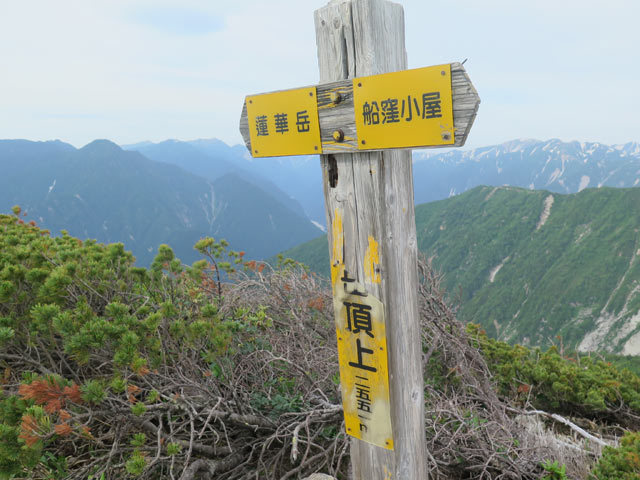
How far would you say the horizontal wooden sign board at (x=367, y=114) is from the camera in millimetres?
1420

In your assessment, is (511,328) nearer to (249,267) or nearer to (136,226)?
(249,267)

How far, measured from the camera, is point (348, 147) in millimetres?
1788

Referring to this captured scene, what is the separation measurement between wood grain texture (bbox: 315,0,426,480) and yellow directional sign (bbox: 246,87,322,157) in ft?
0.43

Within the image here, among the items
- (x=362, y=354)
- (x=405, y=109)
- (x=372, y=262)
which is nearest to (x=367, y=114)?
(x=405, y=109)

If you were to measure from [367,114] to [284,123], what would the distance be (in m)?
0.46

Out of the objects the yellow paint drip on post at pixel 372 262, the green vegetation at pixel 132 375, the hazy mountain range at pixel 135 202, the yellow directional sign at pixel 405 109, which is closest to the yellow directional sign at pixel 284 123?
the yellow directional sign at pixel 405 109

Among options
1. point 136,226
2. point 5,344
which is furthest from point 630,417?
point 136,226

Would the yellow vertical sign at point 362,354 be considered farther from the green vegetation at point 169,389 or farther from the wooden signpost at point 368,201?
the green vegetation at point 169,389

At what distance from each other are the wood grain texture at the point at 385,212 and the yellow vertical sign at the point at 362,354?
1.4 inches

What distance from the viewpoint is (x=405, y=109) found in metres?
1.54

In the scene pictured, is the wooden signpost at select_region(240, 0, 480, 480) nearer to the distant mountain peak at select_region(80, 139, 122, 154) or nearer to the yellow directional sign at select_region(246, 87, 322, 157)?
the yellow directional sign at select_region(246, 87, 322, 157)

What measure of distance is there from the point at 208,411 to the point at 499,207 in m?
105

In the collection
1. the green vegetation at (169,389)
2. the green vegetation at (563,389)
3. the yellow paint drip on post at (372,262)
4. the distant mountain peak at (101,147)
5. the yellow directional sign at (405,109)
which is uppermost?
the distant mountain peak at (101,147)

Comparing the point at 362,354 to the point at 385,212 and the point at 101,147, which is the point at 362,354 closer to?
the point at 385,212
